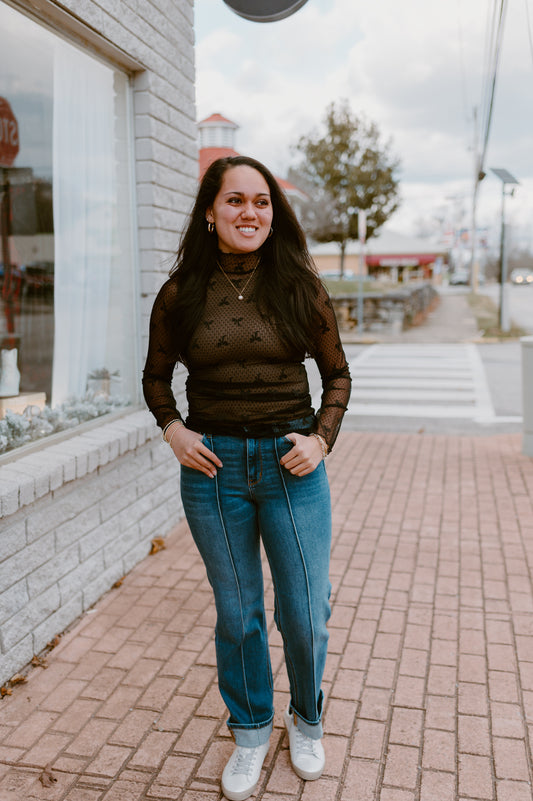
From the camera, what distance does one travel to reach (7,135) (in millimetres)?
4160

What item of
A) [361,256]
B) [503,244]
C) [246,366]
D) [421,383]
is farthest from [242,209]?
[503,244]

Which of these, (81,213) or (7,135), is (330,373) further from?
(7,135)

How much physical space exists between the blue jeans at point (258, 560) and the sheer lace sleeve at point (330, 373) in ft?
0.52

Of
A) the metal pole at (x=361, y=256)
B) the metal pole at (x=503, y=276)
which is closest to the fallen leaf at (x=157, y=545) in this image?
the metal pole at (x=361, y=256)

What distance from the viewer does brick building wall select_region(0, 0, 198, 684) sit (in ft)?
10.7

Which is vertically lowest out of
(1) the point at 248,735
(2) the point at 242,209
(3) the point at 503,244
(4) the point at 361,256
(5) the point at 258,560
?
(1) the point at 248,735

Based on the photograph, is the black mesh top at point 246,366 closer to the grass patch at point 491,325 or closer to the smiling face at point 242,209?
the smiling face at point 242,209

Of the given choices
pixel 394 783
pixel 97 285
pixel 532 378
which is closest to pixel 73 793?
pixel 394 783

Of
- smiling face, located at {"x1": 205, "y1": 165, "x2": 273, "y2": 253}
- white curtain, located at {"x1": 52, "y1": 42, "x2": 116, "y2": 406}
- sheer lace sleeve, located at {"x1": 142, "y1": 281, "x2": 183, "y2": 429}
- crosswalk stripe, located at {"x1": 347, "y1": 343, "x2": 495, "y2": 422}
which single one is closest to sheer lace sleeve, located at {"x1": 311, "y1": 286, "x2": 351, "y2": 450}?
smiling face, located at {"x1": 205, "y1": 165, "x2": 273, "y2": 253}

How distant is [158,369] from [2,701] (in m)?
1.63

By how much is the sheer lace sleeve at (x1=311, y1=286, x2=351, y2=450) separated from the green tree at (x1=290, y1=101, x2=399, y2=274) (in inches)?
1262

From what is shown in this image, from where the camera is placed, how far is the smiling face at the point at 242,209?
2309 mm

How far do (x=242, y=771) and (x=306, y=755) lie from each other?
0.24 meters

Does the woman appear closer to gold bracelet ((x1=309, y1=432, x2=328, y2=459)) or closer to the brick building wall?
gold bracelet ((x1=309, y1=432, x2=328, y2=459))
